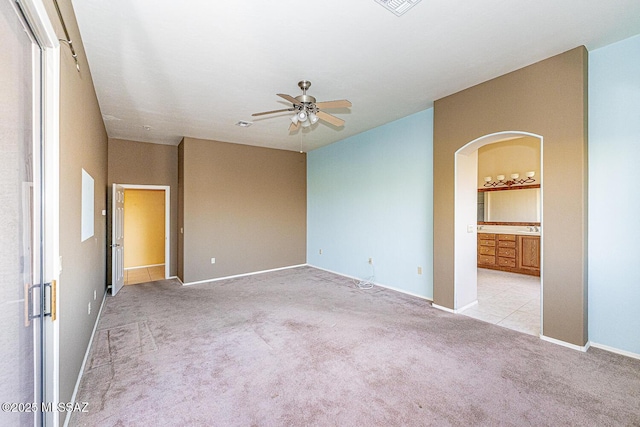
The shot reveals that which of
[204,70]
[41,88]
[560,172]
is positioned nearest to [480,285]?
[560,172]

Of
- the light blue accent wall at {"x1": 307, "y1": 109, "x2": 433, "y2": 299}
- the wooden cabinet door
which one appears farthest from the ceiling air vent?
the wooden cabinet door

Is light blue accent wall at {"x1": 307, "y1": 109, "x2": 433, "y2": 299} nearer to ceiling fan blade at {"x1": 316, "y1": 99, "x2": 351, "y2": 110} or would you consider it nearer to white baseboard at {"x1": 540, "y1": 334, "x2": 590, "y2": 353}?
white baseboard at {"x1": 540, "y1": 334, "x2": 590, "y2": 353}

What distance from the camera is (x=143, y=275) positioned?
21.1ft

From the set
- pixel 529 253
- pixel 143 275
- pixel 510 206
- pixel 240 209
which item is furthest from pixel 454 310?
pixel 143 275

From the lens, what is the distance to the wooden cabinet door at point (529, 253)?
5777 millimetres

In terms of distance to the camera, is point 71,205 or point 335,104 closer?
point 71,205

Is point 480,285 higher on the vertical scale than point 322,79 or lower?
lower

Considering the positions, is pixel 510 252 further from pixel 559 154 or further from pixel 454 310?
pixel 559 154

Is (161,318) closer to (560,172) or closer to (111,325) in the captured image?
(111,325)

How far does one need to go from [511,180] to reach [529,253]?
1780 mm

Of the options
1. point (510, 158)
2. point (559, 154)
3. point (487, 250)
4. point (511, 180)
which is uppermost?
point (510, 158)

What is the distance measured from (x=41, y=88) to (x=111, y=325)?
307cm

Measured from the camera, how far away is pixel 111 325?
3506 mm

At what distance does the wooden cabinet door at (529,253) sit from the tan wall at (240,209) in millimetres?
4893
